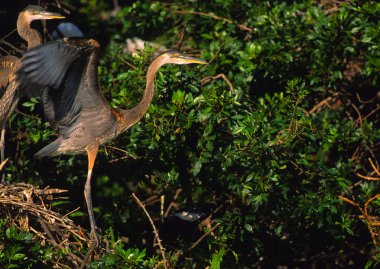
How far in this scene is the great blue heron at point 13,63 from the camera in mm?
6180

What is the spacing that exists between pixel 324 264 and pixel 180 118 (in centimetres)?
260

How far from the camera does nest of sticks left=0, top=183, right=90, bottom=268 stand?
4816 mm

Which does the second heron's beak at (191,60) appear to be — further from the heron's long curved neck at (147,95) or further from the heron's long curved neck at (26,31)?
the heron's long curved neck at (26,31)

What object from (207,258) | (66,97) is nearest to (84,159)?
(66,97)

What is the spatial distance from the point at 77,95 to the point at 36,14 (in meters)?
1.26

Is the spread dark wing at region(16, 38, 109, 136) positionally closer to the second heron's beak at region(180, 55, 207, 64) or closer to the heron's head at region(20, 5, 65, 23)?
the second heron's beak at region(180, 55, 207, 64)

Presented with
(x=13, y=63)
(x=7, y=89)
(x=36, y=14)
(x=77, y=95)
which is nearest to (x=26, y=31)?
(x=36, y=14)

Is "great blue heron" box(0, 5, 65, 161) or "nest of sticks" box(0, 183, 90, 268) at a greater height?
"great blue heron" box(0, 5, 65, 161)

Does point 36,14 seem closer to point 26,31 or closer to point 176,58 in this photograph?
point 26,31

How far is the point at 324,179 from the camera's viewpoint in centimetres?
580

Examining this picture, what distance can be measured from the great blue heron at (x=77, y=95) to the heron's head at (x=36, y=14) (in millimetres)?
1101

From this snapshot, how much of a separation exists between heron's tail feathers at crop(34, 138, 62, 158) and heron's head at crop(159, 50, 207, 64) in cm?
98

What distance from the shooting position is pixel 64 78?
5.31 m

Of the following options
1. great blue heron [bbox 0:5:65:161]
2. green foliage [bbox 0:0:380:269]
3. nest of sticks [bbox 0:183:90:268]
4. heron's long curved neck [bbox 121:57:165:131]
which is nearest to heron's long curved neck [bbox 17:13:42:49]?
great blue heron [bbox 0:5:65:161]
